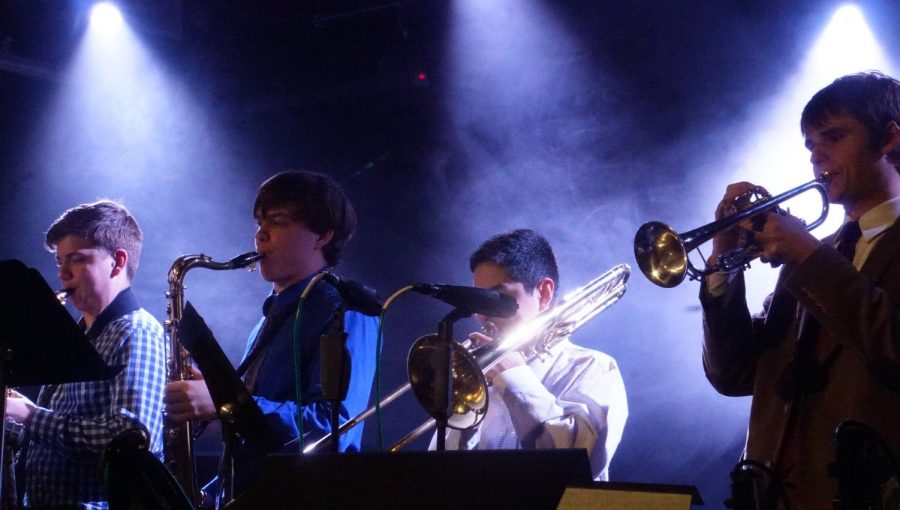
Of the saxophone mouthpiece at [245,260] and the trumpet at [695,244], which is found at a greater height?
the saxophone mouthpiece at [245,260]

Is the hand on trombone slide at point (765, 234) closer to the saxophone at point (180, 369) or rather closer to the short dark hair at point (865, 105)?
the short dark hair at point (865, 105)

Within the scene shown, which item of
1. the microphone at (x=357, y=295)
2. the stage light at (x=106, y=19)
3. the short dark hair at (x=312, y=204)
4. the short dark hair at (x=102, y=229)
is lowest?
the microphone at (x=357, y=295)

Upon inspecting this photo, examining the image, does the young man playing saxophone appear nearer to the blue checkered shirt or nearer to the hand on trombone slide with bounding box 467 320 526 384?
the blue checkered shirt

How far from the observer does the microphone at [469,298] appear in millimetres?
2623

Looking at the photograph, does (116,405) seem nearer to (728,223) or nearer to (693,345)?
(728,223)

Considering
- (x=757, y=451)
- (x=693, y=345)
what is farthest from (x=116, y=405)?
(x=693, y=345)

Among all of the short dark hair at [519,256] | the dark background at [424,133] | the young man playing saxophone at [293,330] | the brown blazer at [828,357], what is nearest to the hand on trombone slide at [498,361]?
the short dark hair at [519,256]

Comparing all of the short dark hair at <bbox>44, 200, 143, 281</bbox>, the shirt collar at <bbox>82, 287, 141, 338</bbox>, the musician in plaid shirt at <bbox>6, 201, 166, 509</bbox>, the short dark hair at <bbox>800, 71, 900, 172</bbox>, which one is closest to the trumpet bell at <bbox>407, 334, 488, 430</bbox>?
the musician in plaid shirt at <bbox>6, 201, 166, 509</bbox>

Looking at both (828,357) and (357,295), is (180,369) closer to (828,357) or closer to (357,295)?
(357,295)

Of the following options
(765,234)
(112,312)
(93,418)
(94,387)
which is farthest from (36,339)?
(765,234)

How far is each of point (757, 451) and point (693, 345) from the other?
304cm

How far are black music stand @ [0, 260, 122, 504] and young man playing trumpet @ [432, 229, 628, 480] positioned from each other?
1.46 m

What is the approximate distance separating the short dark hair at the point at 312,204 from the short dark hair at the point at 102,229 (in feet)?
2.67

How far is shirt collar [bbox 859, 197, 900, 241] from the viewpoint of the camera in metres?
2.82
